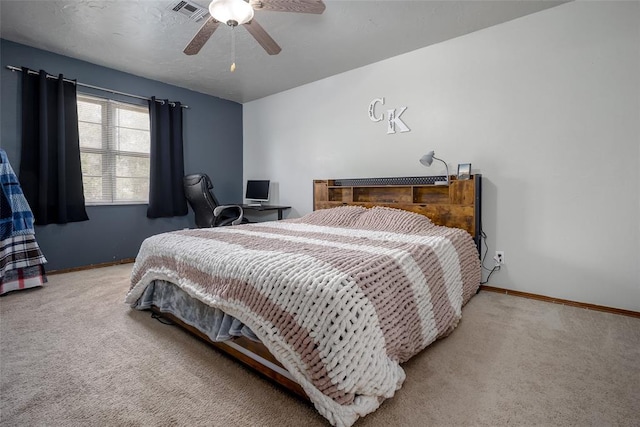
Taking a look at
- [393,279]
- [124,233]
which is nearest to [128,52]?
[124,233]

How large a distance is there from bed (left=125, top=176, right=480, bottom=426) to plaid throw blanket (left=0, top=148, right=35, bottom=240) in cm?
143

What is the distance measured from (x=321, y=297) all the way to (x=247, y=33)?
2663 mm

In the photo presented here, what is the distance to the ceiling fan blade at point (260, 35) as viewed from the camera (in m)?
2.11

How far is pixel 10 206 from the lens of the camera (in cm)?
268

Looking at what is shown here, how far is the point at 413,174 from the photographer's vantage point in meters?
3.19

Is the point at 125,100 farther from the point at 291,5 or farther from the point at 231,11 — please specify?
the point at 291,5

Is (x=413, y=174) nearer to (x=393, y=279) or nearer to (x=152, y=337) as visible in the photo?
(x=393, y=279)

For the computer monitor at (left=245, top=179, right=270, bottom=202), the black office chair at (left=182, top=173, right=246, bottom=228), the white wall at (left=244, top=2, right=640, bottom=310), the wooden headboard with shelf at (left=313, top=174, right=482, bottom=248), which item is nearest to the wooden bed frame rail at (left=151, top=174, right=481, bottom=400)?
the wooden headboard with shelf at (left=313, top=174, right=482, bottom=248)

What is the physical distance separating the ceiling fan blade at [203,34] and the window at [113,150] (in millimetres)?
1915

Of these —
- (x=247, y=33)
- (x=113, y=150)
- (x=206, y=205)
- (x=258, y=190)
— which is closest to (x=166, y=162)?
(x=113, y=150)

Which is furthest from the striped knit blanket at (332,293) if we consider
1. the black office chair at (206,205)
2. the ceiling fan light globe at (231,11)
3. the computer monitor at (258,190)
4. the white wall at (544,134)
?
the computer monitor at (258,190)

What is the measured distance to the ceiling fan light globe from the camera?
1.83 m

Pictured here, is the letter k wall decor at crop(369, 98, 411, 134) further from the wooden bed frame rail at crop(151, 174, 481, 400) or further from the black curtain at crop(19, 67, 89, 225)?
the black curtain at crop(19, 67, 89, 225)

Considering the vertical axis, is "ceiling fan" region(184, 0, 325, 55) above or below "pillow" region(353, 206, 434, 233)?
above
